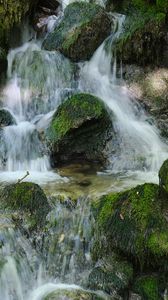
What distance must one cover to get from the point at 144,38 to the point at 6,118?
11.2 ft

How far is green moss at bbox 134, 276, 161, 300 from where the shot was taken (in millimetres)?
5582

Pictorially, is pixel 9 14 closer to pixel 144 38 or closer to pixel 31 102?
pixel 31 102

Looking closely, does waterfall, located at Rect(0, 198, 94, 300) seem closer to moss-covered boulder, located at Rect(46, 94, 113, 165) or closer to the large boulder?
moss-covered boulder, located at Rect(46, 94, 113, 165)

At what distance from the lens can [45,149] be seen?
27.9 ft

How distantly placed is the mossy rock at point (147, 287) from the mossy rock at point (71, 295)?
1.52ft

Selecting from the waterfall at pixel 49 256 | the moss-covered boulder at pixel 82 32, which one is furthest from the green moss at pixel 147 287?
the moss-covered boulder at pixel 82 32

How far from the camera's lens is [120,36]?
1043 centimetres

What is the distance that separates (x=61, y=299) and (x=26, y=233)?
3.82 feet

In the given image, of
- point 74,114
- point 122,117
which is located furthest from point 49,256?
point 122,117

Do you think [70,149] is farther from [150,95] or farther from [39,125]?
[150,95]

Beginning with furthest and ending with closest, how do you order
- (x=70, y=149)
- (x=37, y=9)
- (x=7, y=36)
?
(x=37, y=9)
(x=7, y=36)
(x=70, y=149)

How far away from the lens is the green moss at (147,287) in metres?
5.58

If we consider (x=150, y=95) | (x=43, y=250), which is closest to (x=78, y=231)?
(x=43, y=250)

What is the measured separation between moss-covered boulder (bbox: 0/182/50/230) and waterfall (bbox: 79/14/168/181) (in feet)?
6.69
